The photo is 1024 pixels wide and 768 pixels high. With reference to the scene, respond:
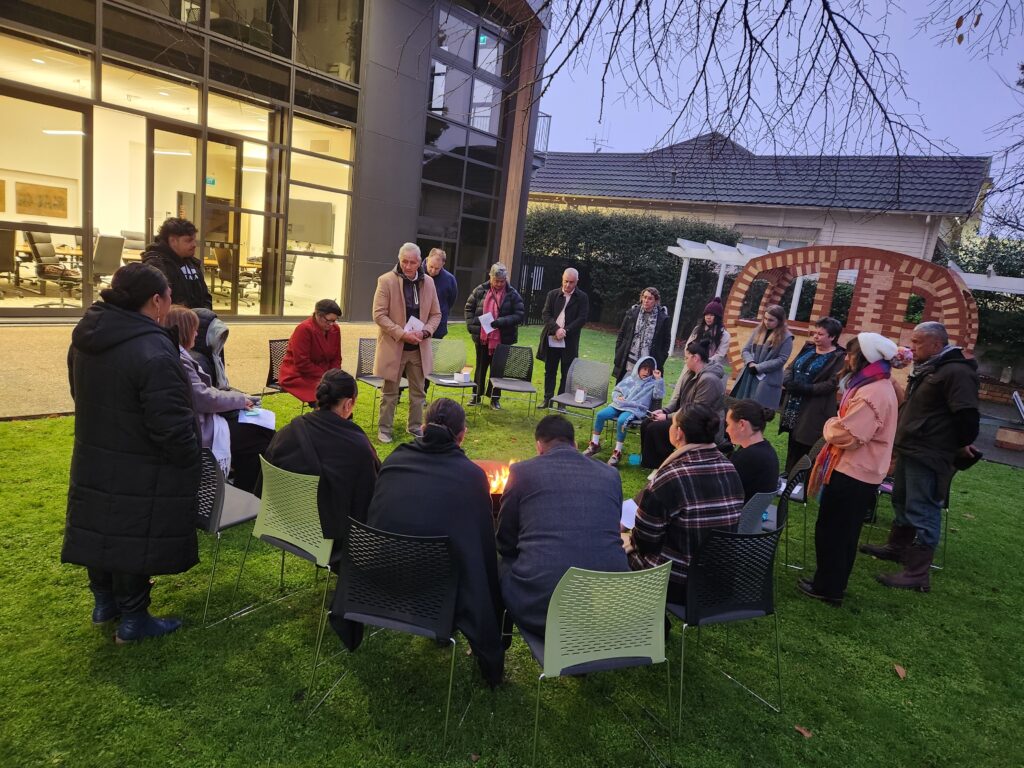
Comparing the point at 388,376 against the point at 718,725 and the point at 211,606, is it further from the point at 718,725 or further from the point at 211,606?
the point at 718,725

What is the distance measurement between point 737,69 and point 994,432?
10.9 meters

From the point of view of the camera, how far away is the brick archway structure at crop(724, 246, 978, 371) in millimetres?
8469

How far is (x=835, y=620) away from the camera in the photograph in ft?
13.3

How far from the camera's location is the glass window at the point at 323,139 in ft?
39.4

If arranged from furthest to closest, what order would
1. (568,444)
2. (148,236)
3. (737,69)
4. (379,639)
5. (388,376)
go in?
(148,236) → (388,376) → (379,639) → (568,444) → (737,69)

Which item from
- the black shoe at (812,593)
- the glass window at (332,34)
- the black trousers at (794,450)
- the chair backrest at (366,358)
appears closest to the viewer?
the black shoe at (812,593)

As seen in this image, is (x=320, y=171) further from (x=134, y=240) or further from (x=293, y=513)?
(x=293, y=513)

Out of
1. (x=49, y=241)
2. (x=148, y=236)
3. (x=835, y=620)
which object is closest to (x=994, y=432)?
(x=835, y=620)

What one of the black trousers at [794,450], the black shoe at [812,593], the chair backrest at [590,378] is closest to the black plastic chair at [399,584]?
the black shoe at [812,593]

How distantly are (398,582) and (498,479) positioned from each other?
1.42 m

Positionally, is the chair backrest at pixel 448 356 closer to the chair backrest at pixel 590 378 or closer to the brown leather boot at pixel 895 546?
the chair backrest at pixel 590 378

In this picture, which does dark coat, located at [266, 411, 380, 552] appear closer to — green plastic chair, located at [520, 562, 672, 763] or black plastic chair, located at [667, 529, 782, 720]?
green plastic chair, located at [520, 562, 672, 763]

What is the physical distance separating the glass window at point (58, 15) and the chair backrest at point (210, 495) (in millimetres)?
8826

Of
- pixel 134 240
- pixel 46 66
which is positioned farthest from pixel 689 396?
pixel 46 66
